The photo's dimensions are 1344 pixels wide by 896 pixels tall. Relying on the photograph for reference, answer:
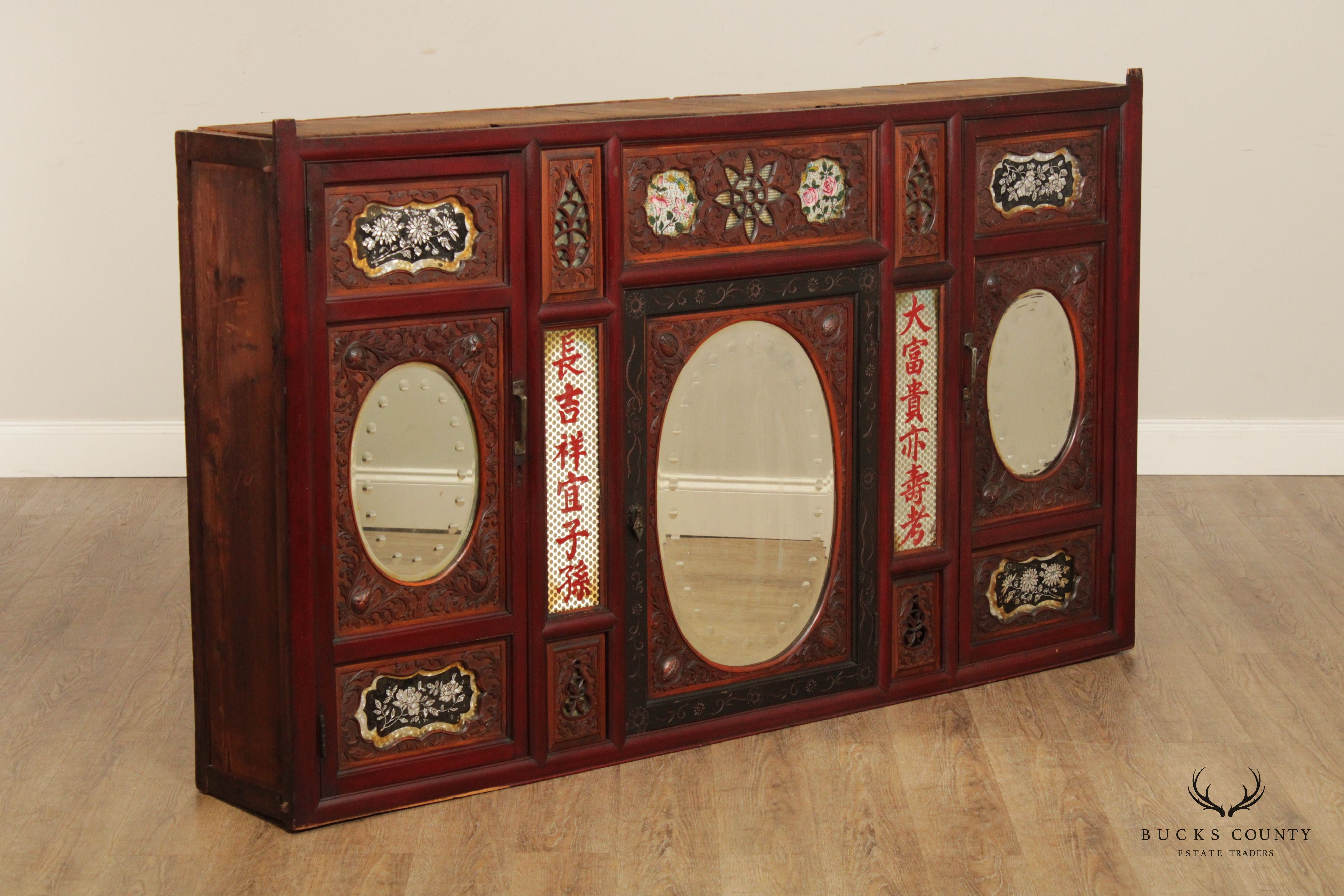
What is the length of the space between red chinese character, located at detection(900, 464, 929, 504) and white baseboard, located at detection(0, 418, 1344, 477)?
7.01 ft

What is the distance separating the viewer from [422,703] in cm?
343

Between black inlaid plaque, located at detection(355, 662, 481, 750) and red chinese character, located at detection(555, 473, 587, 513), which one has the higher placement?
red chinese character, located at detection(555, 473, 587, 513)

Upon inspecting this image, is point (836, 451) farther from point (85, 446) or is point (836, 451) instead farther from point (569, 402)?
point (85, 446)

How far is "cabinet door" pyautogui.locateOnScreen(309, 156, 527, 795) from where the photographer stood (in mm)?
3182

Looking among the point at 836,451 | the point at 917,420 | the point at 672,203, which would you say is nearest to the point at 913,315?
the point at 917,420

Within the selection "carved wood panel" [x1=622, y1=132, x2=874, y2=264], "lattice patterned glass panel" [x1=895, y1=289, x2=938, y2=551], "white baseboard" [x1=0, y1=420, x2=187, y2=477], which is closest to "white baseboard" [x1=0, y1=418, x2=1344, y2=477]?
→ "white baseboard" [x1=0, y1=420, x2=187, y2=477]

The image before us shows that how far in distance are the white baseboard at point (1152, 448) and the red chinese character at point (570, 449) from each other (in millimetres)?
2590

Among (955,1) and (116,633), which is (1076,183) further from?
(116,633)

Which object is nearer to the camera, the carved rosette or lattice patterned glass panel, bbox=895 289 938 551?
the carved rosette

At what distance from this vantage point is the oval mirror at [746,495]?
360 centimetres

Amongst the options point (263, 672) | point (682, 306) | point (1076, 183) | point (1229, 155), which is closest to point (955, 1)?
point (1229, 155)

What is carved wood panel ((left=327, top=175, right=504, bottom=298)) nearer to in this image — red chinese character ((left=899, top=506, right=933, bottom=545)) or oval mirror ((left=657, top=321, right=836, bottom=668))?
oval mirror ((left=657, top=321, right=836, bottom=668))

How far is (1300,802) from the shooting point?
343 centimetres

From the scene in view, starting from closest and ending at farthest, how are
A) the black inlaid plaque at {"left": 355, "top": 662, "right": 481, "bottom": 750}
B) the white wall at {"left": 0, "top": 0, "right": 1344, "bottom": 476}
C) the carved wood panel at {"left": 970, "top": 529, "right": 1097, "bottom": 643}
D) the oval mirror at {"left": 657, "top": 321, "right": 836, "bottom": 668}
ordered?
the black inlaid plaque at {"left": 355, "top": 662, "right": 481, "bottom": 750}, the oval mirror at {"left": 657, "top": 321, "right": 836, "bottom": 668}, the carved wood panel at {"left": 970, "top": 529, "right": 1097, "bottom": 643}, the white wall at {"left": 0, "top": 0, "right": 1344, "bottom": 476}
